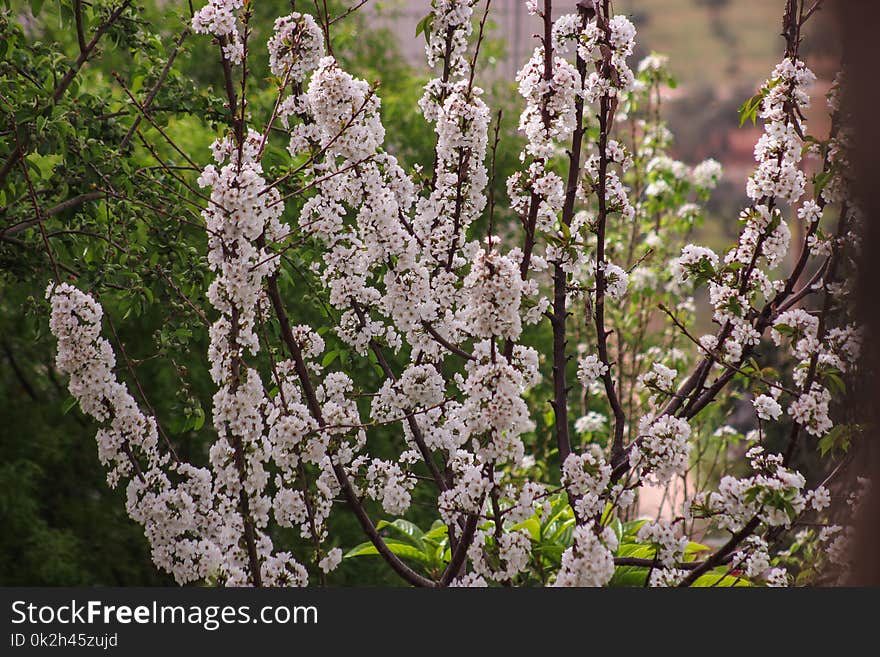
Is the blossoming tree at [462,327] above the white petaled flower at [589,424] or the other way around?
the other way around

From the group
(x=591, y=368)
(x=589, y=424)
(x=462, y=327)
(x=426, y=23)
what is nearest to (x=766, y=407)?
(x=591, y=368)

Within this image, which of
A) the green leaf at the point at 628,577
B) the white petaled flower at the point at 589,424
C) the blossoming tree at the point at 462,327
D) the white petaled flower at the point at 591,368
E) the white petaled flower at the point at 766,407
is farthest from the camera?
the white petaled flower at the point at 589,424

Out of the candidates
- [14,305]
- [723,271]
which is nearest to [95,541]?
[14,305]

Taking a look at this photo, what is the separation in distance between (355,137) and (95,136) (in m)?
1.05

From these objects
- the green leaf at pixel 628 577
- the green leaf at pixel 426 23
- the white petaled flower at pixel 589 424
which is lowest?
the green leaf at pixel 628 577

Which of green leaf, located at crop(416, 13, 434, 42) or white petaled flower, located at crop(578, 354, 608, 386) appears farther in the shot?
white petaled flower, located at crop(578, 354, 608, 386)

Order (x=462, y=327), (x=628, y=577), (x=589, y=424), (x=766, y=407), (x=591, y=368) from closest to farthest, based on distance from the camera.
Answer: (x=462, y=327) → (x=766, y=407) → (x=591, y=368) → (x=628, y=577) → (x=589, y=424)

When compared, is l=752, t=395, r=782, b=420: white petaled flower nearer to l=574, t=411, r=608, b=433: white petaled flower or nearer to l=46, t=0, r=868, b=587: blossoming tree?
l=46, t=0, r=868, b=587: blossoming tree

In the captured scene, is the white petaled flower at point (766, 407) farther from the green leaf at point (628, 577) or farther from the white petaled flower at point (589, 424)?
the white petaled flower at point (589, 424)

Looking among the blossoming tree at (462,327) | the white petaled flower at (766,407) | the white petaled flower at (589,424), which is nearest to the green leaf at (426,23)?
the blossoming tree at (462,327)

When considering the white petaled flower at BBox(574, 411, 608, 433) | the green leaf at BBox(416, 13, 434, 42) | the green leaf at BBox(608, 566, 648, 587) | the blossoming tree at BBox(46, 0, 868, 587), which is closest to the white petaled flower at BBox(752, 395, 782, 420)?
the blossoming tree at BBox(46, 0, 868, 587)

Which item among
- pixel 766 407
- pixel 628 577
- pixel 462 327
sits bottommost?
pixel 628 577

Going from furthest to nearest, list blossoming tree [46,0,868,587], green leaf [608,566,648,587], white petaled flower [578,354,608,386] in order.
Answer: green leaf [608,566,648,587] < white petaled flower [578,354,608,386] < blossoming tree [46,0,868,587]

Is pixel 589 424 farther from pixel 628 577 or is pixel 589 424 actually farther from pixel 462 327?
pixel 462 327
